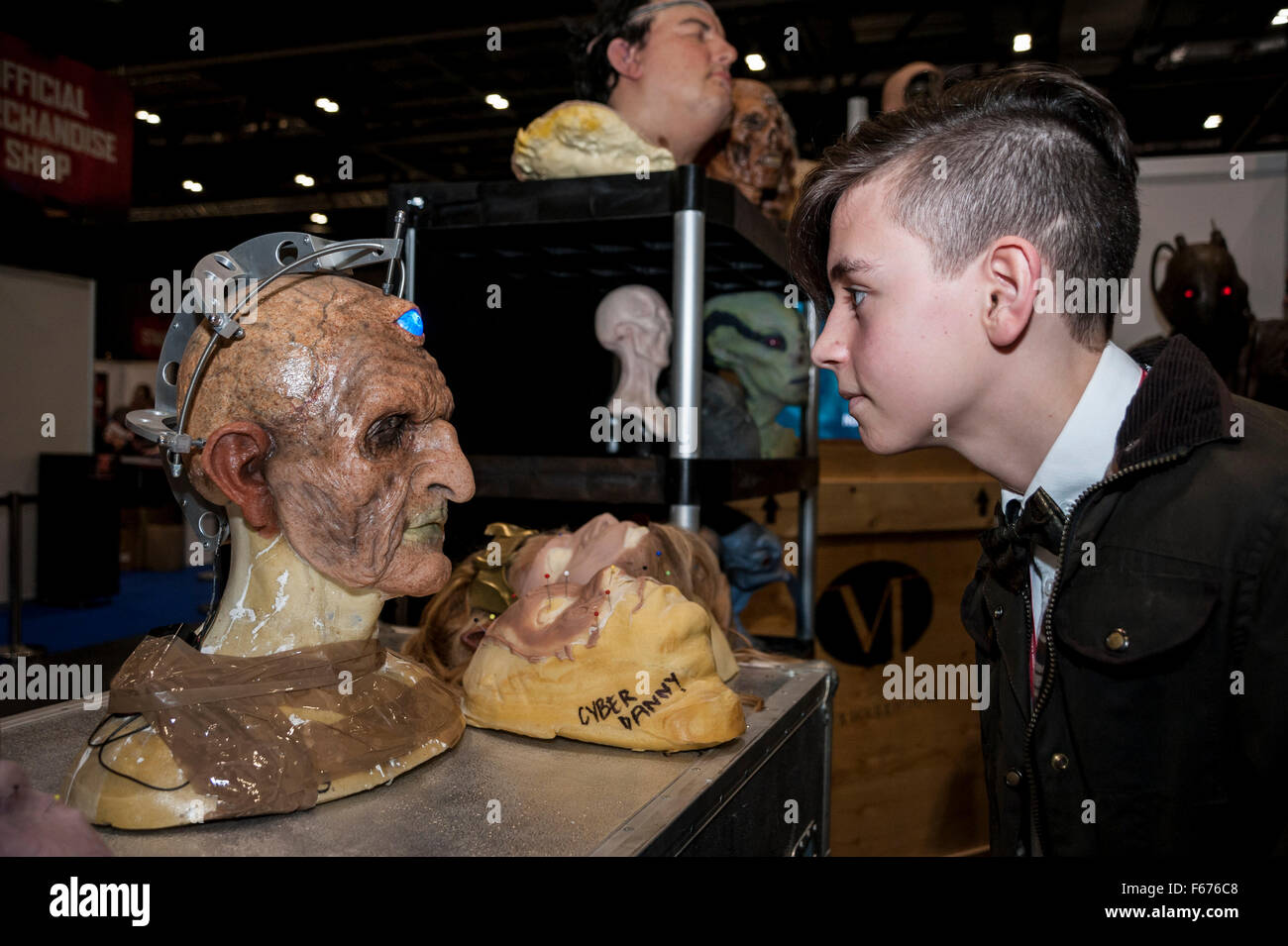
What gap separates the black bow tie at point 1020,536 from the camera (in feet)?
3.84

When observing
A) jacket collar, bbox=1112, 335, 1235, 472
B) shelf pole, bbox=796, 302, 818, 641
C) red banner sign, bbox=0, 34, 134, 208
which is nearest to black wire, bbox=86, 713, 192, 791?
jacket collar, bbox=1112, 335, 1235, 472

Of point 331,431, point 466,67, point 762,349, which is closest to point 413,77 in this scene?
point 466,67

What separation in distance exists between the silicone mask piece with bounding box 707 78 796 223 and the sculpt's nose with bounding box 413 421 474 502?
1586 mm

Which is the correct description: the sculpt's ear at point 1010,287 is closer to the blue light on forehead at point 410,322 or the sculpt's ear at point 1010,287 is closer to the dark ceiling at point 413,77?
the blue light on forehead at point 410,322

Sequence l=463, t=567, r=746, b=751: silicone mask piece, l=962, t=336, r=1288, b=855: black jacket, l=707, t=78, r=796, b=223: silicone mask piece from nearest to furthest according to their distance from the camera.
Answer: l=962, t=336, r=1288, b=855: black jacket < l=463, t=567, r=746, b=751: silicone mask piece < l=707, t=78, r=796, b=223: silicone mask piece

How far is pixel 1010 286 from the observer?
3.64ft

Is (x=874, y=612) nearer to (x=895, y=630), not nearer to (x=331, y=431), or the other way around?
(x=895, y=630)

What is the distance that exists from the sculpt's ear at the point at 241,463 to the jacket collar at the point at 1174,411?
102 centimetres

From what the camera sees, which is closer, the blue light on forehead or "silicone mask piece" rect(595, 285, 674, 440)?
the blue light on forehead

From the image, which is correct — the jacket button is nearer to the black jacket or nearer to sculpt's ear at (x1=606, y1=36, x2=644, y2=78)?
the black jacket

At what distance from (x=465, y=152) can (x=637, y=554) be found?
26.5ft

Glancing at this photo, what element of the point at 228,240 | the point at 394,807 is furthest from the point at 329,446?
the point at 228,240

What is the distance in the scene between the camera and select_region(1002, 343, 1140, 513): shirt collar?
116 cm
